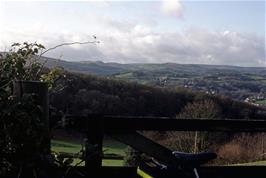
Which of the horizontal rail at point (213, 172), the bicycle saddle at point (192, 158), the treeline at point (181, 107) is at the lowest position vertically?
the treeline at point (181, 107)

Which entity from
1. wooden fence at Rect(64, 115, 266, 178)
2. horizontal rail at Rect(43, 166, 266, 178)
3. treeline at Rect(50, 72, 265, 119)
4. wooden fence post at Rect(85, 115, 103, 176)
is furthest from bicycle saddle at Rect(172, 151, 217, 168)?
treeline at Rect(50, 72, 265, 119)

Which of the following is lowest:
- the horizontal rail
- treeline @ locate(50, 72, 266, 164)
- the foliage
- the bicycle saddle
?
treeline @ locate(50, 72, 266, 164)

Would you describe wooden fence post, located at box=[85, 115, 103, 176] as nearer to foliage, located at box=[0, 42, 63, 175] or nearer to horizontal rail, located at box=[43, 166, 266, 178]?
horizontal rail, located at box=[43, 166, 266, 178]

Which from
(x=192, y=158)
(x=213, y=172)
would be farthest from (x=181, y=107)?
(x=192, y=158)

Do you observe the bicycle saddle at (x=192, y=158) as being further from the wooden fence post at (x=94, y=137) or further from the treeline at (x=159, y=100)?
the treeline at (x=159, y=100)

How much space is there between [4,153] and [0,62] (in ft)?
2.34

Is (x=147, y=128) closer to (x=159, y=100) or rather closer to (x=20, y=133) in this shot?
(x=20, y=133)

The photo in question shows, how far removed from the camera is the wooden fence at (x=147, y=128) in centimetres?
393

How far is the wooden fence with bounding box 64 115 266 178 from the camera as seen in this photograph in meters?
3.93

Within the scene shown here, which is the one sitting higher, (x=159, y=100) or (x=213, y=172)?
(x=213, y=172)

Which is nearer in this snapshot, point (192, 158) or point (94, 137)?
point (192, 158)

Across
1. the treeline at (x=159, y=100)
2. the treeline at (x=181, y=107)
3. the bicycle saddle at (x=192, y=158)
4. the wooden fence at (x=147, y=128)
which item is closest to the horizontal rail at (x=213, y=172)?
the wooden fence at (x=147, y=128)

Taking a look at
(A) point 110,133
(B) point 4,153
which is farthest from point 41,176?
(A) point 110,133

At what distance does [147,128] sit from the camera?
4.18 metres
